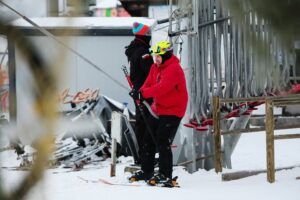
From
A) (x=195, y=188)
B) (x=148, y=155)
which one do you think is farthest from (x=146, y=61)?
(x=195, y=188)

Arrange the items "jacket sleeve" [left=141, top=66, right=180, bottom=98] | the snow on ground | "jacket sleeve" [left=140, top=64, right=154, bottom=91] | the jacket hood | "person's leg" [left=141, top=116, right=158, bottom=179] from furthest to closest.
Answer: the jacket hood, "person's leg" [left=141, top=116, right=158, bottom=179], "jacket sleeve" [left=140, top=64, right=154, bottom=91], "jacket sleeve" [left=141, top=66, right=180, bottom=98], the snow on ground

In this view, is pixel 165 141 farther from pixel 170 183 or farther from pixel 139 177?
pixel 139 177

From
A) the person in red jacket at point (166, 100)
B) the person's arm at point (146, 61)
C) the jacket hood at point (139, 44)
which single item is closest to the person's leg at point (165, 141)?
the person in red jacket at point (166, 100)

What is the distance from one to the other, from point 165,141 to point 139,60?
1.15 metres

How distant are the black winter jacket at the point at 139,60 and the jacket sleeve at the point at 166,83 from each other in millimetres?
782

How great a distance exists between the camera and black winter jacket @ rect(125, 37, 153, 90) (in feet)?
22.9

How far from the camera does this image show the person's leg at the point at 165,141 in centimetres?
629

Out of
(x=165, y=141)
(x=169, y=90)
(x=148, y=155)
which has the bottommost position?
(x=148, y=155)

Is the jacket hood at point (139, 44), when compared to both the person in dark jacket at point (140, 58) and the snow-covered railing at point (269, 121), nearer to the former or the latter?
the person in dark jacket at point (140, 58)

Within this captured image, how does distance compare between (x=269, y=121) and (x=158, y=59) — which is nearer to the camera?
(x=269, y=121)

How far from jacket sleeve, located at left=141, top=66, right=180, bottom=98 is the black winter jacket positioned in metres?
0.78

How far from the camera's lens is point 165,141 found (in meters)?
6.30

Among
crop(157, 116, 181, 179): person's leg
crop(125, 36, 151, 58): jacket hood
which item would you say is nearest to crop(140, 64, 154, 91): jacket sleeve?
crop(157, 116, 181, 179): person's leg

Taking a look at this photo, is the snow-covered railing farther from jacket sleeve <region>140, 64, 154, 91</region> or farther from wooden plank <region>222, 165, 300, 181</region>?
jacket sleeve <region>140, 64, 154, 91</region>
